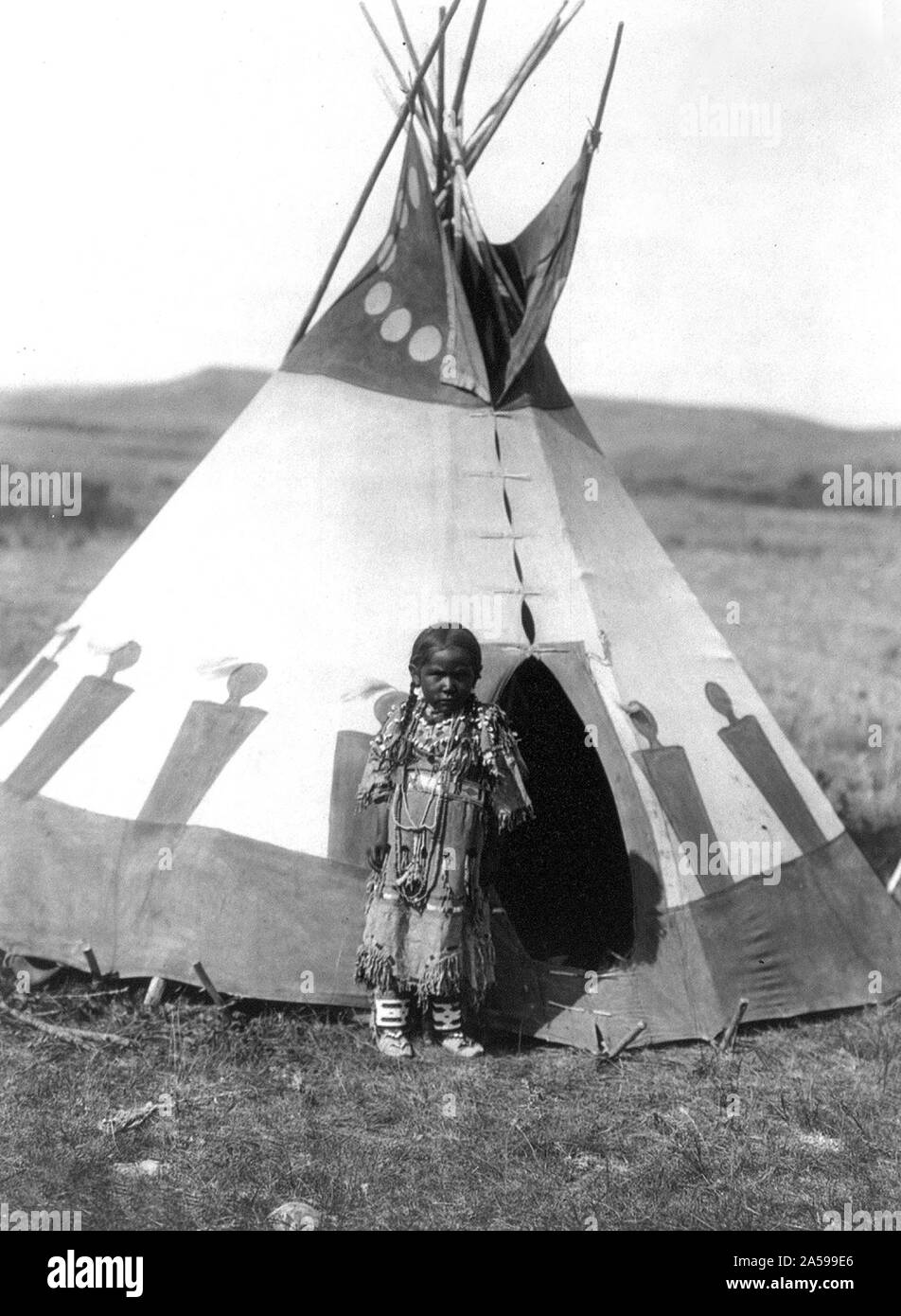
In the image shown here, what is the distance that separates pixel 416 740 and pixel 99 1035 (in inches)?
64.8

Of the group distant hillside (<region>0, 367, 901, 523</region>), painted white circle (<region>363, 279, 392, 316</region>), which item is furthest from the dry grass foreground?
distant hillside (<region>0, 367, 901, 523</region>)

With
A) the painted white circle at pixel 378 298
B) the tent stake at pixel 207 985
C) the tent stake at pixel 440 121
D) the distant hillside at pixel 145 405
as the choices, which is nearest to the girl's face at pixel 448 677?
the tent stake at pixel 207 985

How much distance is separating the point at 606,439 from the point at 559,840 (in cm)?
2257

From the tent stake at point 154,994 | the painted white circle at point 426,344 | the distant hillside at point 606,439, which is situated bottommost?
the distant hillside at point 606,439

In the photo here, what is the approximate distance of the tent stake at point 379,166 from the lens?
20.6 feet

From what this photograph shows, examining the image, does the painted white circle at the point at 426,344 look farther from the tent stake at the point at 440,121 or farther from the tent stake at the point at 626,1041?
the tent stake at the point at 626,1041

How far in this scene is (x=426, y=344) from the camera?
6426mm

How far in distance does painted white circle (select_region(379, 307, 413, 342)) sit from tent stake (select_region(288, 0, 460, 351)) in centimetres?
37

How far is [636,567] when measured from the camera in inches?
260

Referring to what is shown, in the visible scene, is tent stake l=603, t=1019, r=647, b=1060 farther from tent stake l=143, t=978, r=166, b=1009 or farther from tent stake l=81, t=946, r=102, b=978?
tent stake l=81, t=946, r=102, b=978

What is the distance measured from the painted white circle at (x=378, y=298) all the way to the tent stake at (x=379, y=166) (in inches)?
8.1

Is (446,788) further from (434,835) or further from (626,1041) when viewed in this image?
(626,1041)

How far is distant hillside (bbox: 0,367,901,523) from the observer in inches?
1016
